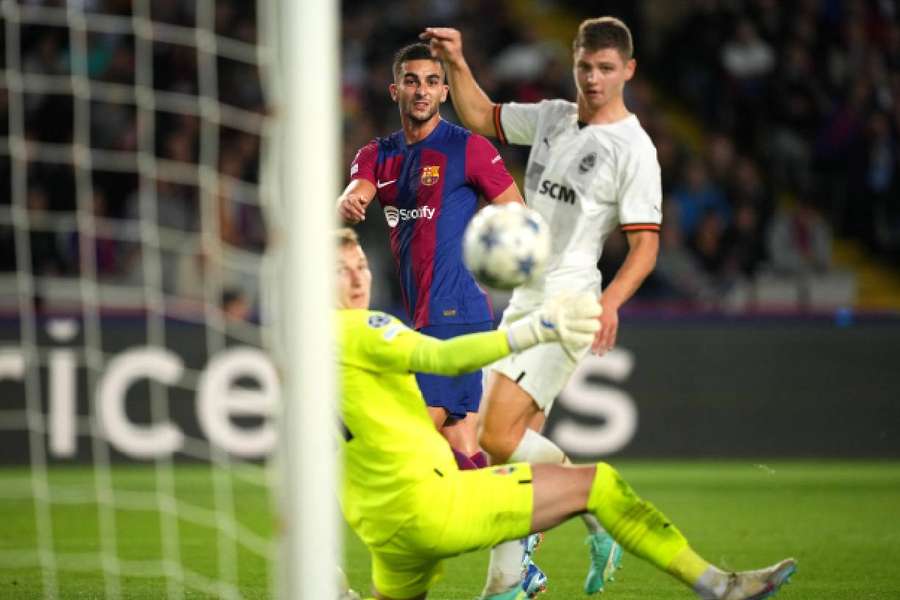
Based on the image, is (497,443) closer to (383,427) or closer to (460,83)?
(383,427)

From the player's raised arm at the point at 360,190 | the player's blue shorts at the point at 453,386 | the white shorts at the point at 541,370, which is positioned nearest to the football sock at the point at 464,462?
the player's blue shorts at the point at 453,386

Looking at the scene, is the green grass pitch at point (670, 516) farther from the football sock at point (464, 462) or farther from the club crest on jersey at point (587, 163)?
the club crest on jersey at point (587, 163)

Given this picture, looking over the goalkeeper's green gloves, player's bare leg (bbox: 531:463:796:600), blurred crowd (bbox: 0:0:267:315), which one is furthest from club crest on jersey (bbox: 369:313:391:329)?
blurred crowd (bbox: 0:0:267:315)

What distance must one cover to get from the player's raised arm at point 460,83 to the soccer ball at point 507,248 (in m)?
1.44

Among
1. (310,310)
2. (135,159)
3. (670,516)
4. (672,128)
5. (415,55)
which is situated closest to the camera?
(310,310)

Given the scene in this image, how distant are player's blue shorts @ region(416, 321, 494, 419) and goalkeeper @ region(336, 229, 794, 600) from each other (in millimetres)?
1688

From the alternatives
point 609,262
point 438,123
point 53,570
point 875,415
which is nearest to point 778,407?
point 875,415

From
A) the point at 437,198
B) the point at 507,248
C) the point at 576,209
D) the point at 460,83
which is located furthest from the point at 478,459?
the point at 507,248

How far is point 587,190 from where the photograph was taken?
20.1 ft

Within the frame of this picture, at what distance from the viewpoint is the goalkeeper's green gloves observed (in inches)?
187

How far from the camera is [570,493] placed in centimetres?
512

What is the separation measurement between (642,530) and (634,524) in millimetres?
34

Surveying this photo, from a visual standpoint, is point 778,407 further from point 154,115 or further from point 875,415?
point 154,115

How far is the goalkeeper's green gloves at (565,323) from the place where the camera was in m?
4.74
